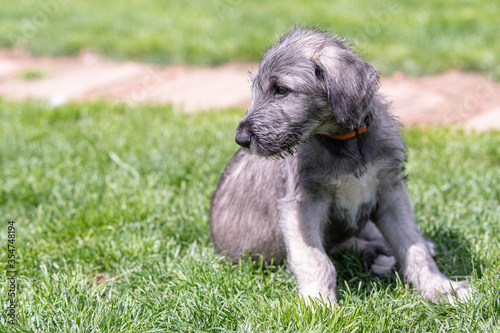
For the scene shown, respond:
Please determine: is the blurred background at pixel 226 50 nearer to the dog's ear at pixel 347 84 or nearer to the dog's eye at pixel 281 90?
the dog's eye at pixel 281 90

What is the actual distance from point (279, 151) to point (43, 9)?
971 centimetres

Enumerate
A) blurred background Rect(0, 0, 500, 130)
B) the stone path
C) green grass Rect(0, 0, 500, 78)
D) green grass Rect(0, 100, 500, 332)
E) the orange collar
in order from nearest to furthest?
1. green grass Rect(0, 100, 500, 332)
2. the orange collar
3. the stone path
4. blurred background Rect(0, 0, 500, 130)
5. green grass Rect(0, 0, 500, 78)

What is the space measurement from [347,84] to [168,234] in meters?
1.73

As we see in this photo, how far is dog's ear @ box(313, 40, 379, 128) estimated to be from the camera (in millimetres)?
2621

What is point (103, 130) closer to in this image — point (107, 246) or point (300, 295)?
point (107, 246)

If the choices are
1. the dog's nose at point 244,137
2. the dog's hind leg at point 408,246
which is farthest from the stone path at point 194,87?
the dog's nose at point 244,137

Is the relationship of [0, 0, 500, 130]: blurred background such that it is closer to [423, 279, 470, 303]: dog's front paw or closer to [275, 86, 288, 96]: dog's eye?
[275, 86, 288, 96]: dog's eye

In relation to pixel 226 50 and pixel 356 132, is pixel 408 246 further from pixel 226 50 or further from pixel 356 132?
pixel 226 50

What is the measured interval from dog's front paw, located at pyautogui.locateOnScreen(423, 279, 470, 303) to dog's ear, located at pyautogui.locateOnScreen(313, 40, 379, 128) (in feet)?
3.18

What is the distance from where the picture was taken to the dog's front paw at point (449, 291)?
2729 millimetres

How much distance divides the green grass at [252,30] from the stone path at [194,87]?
0.71 ft

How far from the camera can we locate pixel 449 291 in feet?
9.20

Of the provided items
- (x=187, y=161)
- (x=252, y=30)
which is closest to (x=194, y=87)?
(x=252, y=30)

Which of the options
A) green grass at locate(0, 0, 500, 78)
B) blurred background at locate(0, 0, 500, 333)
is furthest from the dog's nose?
green grass at locate(0, 0, 500, 78)
